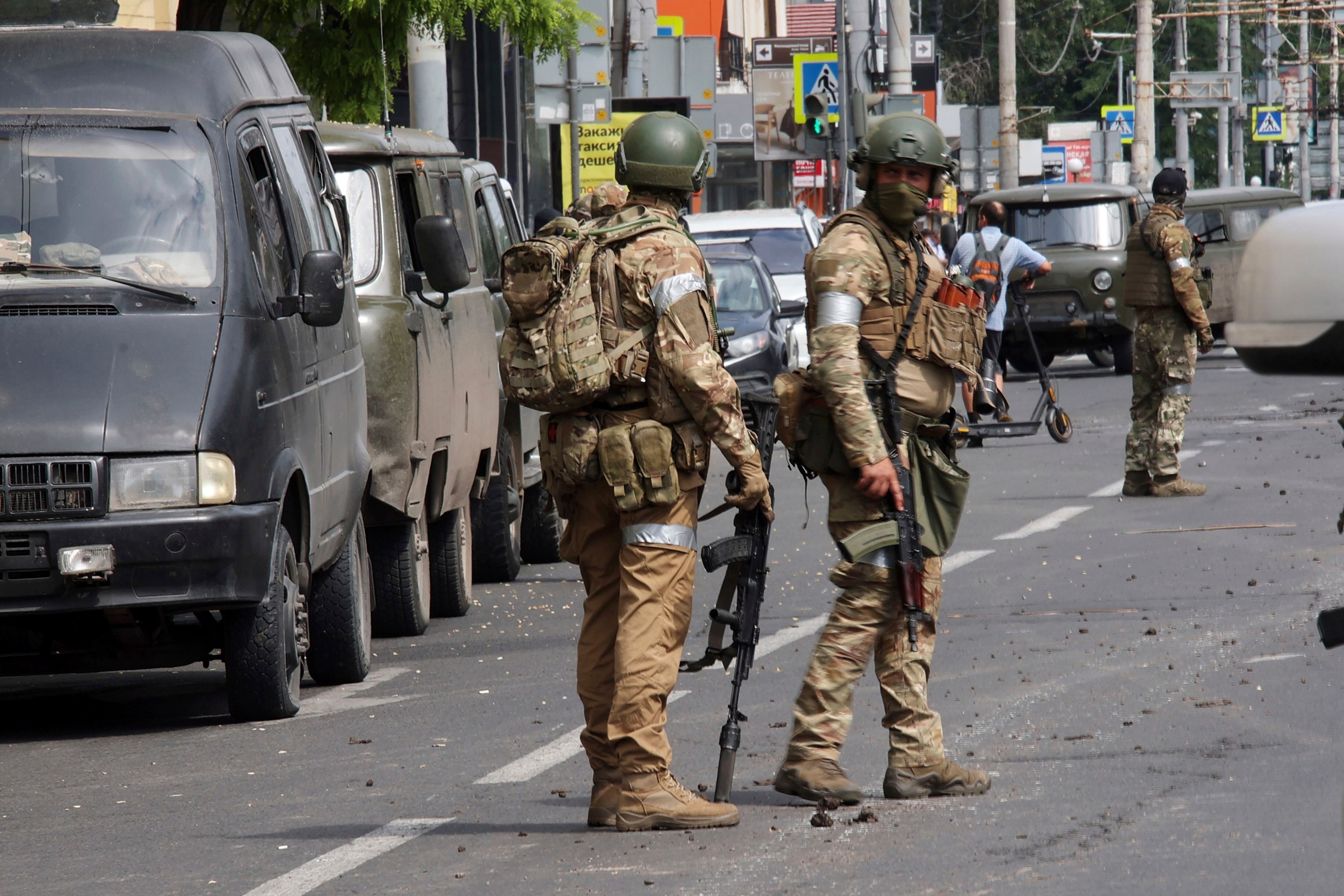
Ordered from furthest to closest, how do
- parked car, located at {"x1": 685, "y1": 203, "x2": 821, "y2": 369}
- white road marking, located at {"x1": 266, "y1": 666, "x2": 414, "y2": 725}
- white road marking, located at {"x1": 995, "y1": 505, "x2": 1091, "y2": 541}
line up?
parked car, located at {"x1": 685, "y1": 203, "x2": 821, "y2": 369} < white road marking, located at {"x1": 995, "y1": 505, "x2": 1091, "y2": 541} < white road marking, located at {"x1": 266, "y1": 666, "x2": 414, "y2": 725}

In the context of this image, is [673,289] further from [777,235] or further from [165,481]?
[777,235]

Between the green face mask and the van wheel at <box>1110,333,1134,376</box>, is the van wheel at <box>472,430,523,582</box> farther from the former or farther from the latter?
the van wheel at <box>1110,333,1134,376</box>

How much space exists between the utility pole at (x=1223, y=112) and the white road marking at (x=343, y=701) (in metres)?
42.0

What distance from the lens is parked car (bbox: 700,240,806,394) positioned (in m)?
18.3

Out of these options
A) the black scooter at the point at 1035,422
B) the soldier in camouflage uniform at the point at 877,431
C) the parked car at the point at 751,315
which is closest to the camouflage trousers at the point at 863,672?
the soldier in camouflage uniform at the point at 877,431

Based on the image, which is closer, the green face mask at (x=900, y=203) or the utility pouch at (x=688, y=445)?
the utility pouch at (x=688, y=445)

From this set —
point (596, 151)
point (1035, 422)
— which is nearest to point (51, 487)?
point (1035, 422)

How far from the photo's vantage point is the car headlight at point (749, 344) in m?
18.4

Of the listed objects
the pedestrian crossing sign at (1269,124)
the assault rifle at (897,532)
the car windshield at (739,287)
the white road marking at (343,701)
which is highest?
the pedestrian crossing sign at (1269,124)

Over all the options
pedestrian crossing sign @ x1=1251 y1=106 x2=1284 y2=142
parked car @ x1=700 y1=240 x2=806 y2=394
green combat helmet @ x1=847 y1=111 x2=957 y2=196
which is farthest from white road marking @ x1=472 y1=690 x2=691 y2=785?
pedestrian crossing sign @ x1=1251 y1=106 x2=1284 y2=142

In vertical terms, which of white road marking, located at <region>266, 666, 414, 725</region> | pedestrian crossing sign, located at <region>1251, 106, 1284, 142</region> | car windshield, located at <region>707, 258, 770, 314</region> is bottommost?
white road marking, located at <region>266, 666, 414, 725</region>

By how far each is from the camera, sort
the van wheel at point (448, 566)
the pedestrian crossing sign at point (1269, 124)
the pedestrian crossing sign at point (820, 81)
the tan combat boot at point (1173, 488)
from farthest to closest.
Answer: the pedestrian crossing sign at point (1269, 124)
the pedestrian crossing sign at point (820, 81)
the tan combat boot at point (1173, 488)
the van wheel at point (448, 566)

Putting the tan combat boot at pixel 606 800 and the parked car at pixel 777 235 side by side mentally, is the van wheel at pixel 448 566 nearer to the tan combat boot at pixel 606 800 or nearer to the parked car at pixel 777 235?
the tan combat boot at pixel 606 800

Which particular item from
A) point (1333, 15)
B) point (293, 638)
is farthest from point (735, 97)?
point (293, 638)
